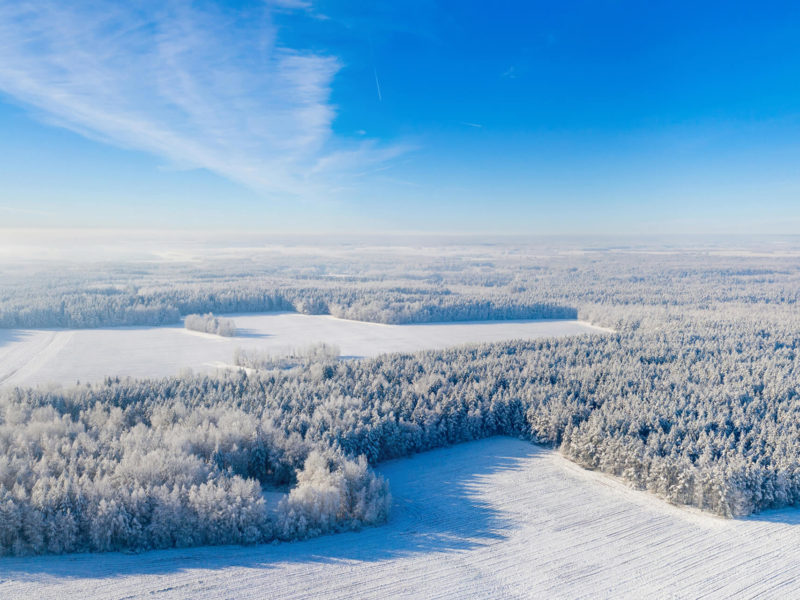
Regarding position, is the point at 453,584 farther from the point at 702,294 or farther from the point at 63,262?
the point at 63,262

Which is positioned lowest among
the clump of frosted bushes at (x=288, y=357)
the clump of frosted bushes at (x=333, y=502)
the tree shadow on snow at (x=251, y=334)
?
the clump of frosted bushes at (x=333, y=502)

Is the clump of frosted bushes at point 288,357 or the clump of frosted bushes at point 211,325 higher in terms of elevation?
the clump of frosted bushes at point 211,325

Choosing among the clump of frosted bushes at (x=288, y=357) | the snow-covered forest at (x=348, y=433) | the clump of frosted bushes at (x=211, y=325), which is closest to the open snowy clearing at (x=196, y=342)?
the clump of frosted bushes at (x=211, y=325)

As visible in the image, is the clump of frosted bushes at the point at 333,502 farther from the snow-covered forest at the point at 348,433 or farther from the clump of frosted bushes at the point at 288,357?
the clump of frosted bushes at the point at 288,357

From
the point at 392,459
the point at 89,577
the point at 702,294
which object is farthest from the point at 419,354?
the point at 702,294

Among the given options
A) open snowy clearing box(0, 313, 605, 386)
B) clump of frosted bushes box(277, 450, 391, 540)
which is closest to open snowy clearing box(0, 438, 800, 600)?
clump of frosted bushes box(277, 450, 391, 540)
